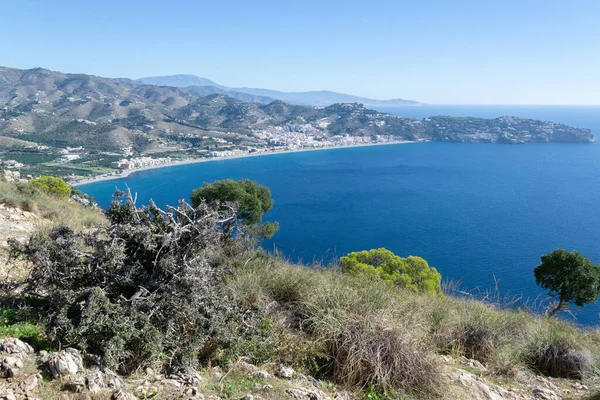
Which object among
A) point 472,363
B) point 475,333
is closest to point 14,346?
point 472,363

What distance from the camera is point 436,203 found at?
1804 inches

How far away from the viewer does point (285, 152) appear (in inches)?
3531

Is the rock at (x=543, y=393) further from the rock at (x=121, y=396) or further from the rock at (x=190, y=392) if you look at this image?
the rock at (x=121, y=396)

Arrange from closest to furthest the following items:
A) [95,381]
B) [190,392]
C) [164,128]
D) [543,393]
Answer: [95,381]
[190,392]
[543,393]
[164,128]

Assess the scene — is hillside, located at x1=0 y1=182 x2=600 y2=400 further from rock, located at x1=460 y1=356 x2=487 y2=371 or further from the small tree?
the small tree

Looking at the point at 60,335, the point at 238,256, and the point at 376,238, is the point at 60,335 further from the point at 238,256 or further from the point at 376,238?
the point at 376,238

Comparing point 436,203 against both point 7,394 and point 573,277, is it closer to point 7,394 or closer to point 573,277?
point 573,277

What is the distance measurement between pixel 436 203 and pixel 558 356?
4423cm

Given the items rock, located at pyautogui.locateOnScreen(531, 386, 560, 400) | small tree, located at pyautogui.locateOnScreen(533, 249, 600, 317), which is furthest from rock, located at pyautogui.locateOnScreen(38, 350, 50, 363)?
small tree, located at pyautogui.locateOnScreen(533, 249, 600, 317)

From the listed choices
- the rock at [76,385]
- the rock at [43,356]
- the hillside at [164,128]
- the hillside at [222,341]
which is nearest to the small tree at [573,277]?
the hillside at [222,341]

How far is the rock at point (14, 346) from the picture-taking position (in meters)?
2.48

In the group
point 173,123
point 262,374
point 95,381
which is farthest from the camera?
point 173,123

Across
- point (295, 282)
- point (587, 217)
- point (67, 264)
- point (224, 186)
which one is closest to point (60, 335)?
point (67, 264)

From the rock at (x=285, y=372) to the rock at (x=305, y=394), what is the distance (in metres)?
0.25
